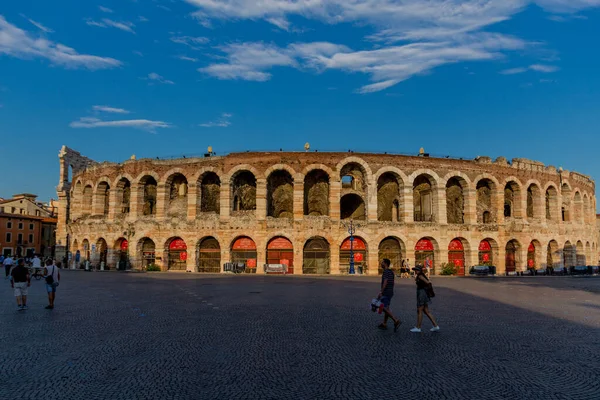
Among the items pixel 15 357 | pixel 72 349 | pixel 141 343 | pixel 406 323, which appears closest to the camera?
pixel 15 357

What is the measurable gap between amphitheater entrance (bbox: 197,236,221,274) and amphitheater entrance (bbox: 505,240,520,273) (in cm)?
2774

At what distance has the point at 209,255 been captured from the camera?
3709cm

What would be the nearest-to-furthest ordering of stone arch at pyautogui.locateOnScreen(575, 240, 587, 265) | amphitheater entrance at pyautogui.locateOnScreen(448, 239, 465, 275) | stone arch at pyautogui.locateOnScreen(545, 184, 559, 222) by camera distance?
amphitheater entrance at pyautogui.locateOnScreen(448, 239, 465, 275) → stone arch at pyautogui.locateOnScreen(545, 184, 559, 222) → stone arch at pyautogui.locateOnScreen(575, 240, 587, 265)

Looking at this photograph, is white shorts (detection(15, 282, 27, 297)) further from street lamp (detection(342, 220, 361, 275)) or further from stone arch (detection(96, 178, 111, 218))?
stone arch (detection(96, 178, 111, 218))

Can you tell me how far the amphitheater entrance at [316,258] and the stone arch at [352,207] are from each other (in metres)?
6.46

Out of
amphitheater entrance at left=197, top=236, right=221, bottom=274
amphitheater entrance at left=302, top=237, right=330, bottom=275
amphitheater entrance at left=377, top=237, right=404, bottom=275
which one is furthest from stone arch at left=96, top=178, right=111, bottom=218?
amphitheater entrance at left=377, top=237, right=404, bottom=275

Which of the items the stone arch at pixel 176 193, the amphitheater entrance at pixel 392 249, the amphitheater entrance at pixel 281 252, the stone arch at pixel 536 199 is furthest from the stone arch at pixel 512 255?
the stone arch at pixel 176 193

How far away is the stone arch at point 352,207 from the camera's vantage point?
4122cm

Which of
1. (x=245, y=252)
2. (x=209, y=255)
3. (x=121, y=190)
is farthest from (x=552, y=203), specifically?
(x=121, y=190)

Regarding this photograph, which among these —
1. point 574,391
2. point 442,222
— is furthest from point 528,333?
point 442,222

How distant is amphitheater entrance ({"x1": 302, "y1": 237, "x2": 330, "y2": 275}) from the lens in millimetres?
35938

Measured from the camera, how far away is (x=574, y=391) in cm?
586

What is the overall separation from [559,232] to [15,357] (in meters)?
48.5

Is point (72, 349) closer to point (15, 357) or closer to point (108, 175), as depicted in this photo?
point (15, 357)
